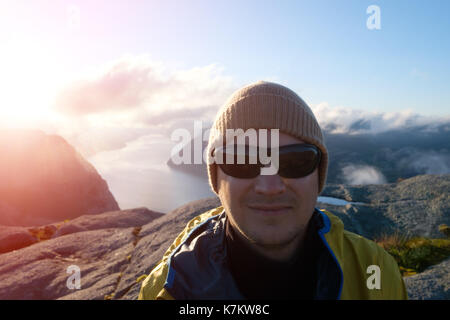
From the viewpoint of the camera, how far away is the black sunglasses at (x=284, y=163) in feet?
7.27

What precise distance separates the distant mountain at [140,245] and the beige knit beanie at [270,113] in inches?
159

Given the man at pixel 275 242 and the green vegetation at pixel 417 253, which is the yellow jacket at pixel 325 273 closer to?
the man at pixel 275 242

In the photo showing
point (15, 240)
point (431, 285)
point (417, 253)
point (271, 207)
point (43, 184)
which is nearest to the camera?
point (271, 207)

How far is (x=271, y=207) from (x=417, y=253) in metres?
5.71

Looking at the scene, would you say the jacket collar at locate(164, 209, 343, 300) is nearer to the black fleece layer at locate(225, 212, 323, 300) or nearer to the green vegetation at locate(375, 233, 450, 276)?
the black fleece layer at locate(225, 212, 323, 300)

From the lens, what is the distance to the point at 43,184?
79.4m

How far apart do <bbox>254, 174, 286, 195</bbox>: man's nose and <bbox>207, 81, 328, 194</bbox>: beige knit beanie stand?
44 centimetres

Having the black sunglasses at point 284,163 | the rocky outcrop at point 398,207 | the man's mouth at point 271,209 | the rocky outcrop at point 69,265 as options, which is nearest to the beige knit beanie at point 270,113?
the black sunglasses at point 284,163

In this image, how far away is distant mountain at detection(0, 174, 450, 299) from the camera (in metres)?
5.93

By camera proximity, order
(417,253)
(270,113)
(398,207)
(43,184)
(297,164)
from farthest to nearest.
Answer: (43,184) → (398,207) → (417,253) → (270,113) → (297,164)

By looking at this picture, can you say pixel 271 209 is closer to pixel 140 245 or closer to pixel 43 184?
pixel 140 245

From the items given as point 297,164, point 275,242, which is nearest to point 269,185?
point 297,164
